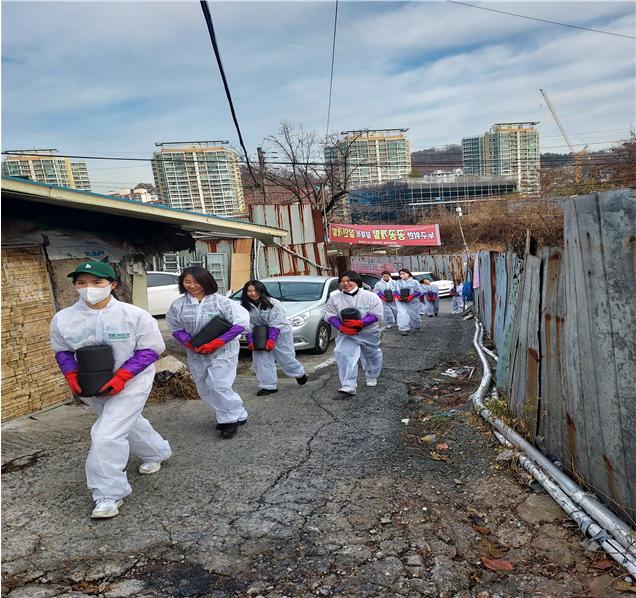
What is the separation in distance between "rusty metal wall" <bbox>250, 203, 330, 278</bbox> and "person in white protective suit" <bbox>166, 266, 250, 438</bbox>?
9.81 m

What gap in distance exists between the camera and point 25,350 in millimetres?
5270

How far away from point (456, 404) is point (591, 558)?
282 cm

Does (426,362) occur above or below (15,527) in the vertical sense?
below

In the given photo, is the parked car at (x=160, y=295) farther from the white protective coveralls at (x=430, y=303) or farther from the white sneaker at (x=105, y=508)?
the white sneaker at (x=105, y=508)

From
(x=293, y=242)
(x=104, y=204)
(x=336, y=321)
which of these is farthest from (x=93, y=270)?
(x=293, y=242)

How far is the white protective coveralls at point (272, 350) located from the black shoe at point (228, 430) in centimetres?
148

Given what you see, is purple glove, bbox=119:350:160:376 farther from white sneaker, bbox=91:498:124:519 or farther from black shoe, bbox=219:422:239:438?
black shoe, bbox=219:422:239:438

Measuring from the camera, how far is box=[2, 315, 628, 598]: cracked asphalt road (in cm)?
244

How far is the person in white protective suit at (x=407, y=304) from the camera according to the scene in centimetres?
1071

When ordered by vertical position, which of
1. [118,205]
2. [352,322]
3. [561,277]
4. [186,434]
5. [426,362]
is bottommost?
[426,362]

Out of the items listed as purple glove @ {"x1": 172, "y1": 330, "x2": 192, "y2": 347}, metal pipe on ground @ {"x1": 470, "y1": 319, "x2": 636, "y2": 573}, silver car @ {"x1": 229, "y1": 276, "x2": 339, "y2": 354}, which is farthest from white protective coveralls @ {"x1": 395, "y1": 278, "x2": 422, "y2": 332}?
purple glove @ {"x1": 172, "y1": 330, "x2": 192, "y2": 347}

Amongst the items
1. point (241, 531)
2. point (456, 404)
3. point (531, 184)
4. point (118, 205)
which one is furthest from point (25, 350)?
point (531, 184)

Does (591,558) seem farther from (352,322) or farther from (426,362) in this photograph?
(426,362)

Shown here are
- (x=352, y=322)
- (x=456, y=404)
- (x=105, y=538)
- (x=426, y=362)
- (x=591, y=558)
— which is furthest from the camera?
(x=426, y=362)
